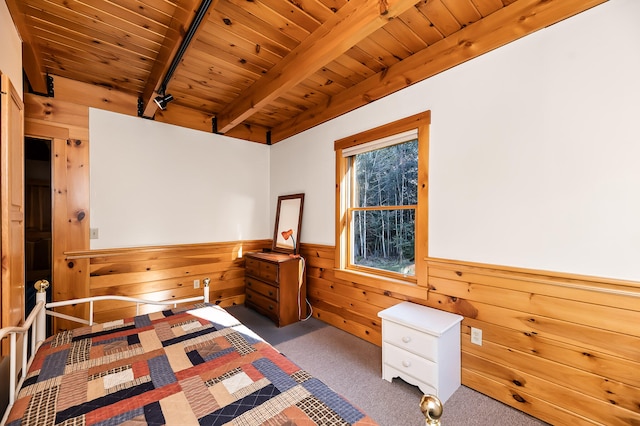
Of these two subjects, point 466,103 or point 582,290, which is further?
point 466,103

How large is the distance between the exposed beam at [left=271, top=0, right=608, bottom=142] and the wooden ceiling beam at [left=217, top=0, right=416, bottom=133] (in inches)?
32.7

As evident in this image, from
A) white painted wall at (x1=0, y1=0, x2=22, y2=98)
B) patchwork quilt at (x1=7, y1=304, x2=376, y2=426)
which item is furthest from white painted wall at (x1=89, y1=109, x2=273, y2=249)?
patchwork quilt at (x1=7, y1=304, x2=376, y2=426)

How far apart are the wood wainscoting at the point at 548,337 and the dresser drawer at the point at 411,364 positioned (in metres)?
0.38

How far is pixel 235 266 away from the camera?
149 inches

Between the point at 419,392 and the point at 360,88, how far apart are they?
2.77m

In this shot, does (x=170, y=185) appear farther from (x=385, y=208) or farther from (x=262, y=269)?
(x=385, y=208)

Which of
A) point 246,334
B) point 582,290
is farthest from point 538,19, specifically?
point 246,334

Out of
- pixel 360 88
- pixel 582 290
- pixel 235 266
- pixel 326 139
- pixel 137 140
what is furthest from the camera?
pixel 235 266

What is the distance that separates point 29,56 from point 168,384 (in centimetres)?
280

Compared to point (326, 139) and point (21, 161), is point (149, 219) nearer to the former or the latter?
point (21, 161)

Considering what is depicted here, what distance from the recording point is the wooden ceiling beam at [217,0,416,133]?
60.3 inches

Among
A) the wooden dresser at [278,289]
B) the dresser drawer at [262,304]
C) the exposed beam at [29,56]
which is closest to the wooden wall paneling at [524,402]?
the wooden dresser at [278,289]

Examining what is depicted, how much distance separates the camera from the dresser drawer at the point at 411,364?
5.98 ft

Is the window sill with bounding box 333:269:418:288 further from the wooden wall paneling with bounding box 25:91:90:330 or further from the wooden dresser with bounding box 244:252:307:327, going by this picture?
the wooden wall paneling with bounding box 25:91:90:330
